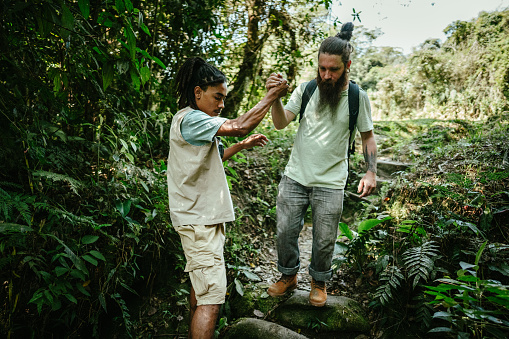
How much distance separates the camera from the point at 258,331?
2.63m

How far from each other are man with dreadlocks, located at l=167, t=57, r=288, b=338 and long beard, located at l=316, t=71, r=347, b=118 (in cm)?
71

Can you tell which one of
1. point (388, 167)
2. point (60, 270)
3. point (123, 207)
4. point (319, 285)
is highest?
point (388, 167)

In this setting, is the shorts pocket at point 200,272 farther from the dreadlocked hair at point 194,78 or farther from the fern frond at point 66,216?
the dreadlocked hair at point 194,78

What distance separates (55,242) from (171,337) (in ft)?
4.48

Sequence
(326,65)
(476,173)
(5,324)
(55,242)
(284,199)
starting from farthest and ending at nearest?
(476,173) < (284,199) < (326,65) < (55,242) < (5,324)

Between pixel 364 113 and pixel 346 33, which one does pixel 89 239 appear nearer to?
pixel 364 113

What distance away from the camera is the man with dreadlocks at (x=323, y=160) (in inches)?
104

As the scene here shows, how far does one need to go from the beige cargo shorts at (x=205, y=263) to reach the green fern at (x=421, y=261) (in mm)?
1578

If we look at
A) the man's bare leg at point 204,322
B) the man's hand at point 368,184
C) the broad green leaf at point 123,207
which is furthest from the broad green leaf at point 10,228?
the man's hand at point 368,184

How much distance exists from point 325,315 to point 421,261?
1.02 m

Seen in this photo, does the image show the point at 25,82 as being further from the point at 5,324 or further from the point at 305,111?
the point at 305,111

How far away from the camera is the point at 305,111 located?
9.46ft

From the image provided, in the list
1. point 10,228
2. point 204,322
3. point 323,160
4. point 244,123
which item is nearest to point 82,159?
point 10,228

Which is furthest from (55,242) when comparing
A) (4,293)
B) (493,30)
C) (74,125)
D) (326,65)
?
(493,30)
